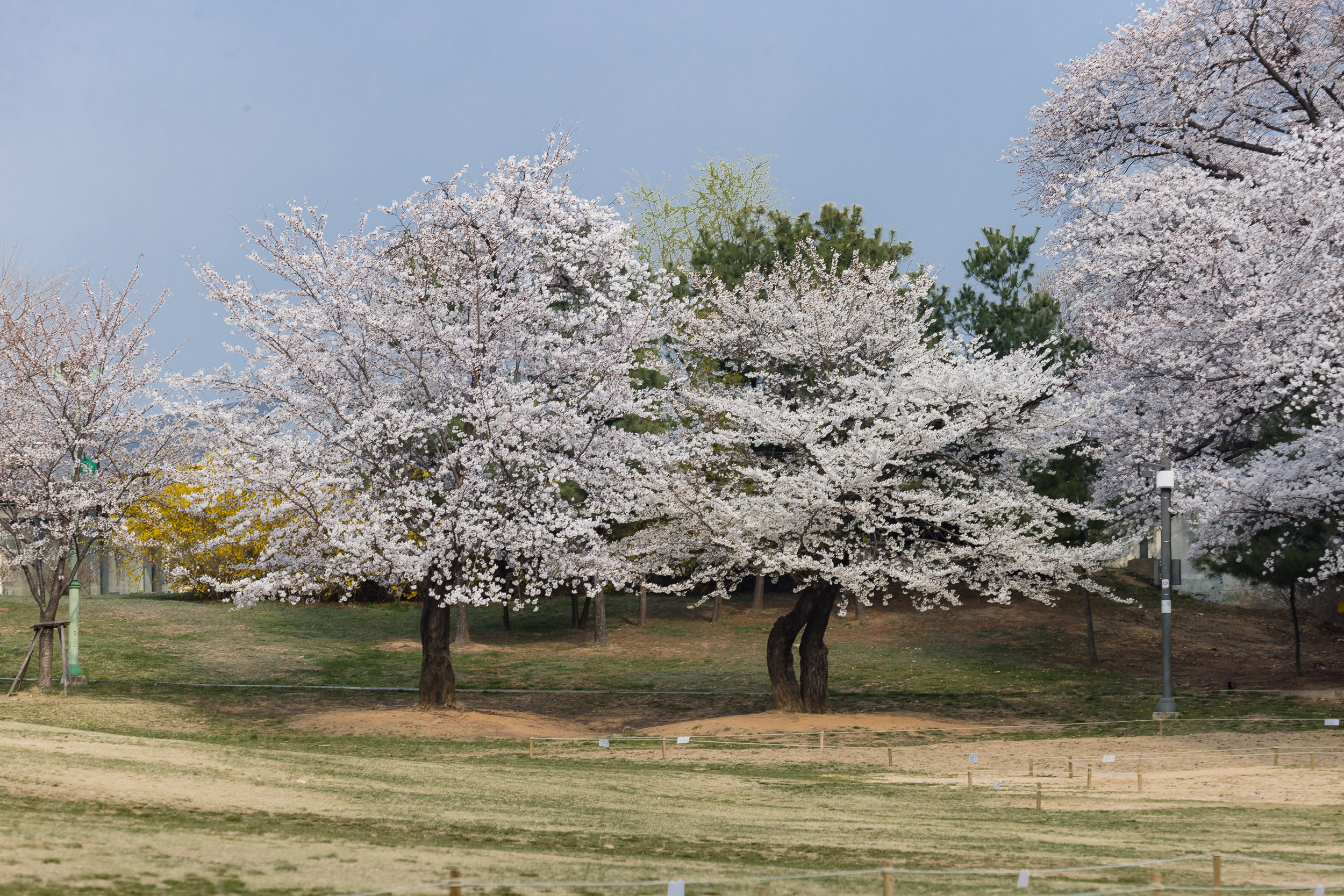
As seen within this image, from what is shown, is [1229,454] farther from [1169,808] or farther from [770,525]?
[1169,808]

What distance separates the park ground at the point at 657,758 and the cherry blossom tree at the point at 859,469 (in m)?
2.60

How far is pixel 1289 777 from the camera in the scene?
1427 centimetres

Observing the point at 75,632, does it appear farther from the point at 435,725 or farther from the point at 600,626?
the point at 600,626

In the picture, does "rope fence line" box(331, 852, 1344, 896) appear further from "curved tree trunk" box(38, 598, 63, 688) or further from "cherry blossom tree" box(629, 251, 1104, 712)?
"curved tree trunk" box(38, 598, 63, 688)

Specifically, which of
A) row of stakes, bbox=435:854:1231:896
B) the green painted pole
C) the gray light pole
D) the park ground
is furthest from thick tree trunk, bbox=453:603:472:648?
row of stakes, bbox=435:854:1231:896

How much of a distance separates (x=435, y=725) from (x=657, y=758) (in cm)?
421

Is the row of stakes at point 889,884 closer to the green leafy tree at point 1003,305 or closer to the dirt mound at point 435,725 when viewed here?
the dirt mound at point 435,725

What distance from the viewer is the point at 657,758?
1734cm

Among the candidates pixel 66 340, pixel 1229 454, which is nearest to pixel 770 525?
pixel 1229 454

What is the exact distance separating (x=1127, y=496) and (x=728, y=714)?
31.6ft

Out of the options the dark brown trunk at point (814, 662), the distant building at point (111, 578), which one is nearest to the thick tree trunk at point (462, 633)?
the dark brown trunk at point (814, 662)

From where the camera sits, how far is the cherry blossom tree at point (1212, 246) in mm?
19594

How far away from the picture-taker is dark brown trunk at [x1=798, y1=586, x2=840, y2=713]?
850 inches

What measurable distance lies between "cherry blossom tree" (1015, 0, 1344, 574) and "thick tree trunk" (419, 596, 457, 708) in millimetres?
12430
